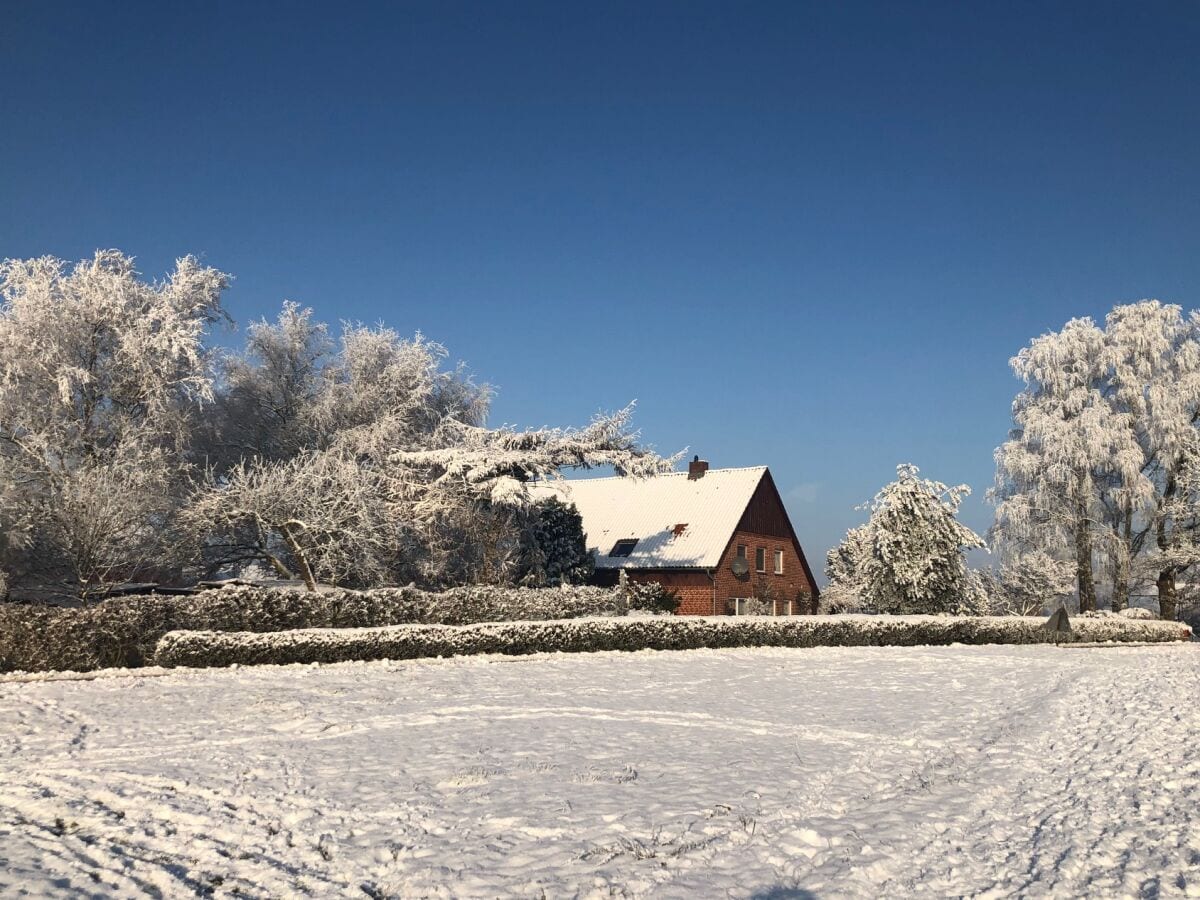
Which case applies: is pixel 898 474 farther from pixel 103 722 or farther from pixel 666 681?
pixel 103 722

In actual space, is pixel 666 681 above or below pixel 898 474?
below

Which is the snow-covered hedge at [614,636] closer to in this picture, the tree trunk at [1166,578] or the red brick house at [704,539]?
the tree trunk at [1166,578]

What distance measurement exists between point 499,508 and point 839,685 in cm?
1251

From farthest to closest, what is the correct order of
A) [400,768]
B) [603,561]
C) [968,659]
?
[603,561], [968,659], [400,768]

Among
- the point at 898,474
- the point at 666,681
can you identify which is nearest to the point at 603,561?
the point at 898,474

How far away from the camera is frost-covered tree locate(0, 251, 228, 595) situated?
22328mm

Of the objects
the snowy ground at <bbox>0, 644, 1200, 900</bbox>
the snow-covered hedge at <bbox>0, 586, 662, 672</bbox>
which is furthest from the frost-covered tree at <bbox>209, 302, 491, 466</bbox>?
the snowy ground at <bbox>0, 644, 1200, 900</bbox>

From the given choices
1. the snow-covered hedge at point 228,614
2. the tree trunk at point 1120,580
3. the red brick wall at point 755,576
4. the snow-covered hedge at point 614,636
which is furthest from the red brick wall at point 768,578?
the tree trunk at point 1120,580

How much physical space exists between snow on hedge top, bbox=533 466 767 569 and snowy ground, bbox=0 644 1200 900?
68.2ft

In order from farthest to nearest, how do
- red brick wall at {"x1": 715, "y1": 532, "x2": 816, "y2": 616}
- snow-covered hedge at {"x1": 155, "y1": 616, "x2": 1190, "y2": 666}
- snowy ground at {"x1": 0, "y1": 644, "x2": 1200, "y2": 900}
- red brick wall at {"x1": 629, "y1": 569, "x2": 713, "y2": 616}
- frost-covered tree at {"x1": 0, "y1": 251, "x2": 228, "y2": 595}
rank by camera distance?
red brick wall at {"x1": 715, "y1": 532, "x2": 816, "y2": 616} → red brick wall at {"x1": 629, "y1": 569, "x2": 713, "y2": 616} → frost-covered tree at {"x1": 0, "y1": 251, "x2": 228, "y2": 595} → snow-covered hedge at {"x1": 155, "y1": 616, "x2": 1190, "y2": 666} → snowy ground at {"x1": 0, "y1": 644, "x2": 1200, "y2": 900}

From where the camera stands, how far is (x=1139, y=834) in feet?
25.6

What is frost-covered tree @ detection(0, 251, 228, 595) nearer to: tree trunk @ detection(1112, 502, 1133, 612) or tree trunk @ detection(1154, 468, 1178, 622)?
tree trunk @ detection(1112, 502, 1133, 612)

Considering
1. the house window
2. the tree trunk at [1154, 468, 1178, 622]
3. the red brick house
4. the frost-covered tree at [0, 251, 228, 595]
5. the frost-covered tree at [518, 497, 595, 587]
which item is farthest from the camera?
the tree trunk at [1154, 468, 1178, 622]

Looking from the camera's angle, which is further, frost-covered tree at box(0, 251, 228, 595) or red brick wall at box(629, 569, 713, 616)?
red brick wall at box(629, 569, 713, 616)
